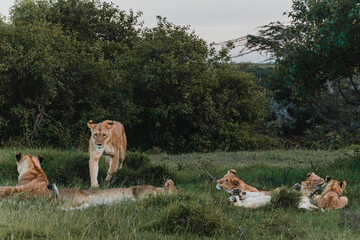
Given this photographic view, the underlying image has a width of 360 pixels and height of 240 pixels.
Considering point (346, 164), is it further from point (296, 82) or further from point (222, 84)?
point (222, 84)

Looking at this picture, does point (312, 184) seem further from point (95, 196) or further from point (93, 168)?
point (93, 168)

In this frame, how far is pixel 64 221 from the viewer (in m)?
5.51

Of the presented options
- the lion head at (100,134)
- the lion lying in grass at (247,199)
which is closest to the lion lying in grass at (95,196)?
the lion lying in grass at (247,199)

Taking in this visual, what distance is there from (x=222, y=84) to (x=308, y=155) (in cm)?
837

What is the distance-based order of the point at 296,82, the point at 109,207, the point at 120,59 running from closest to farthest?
the point at 109,207 < the point at 296,82 < the point at 120,59

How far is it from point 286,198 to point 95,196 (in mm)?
3406

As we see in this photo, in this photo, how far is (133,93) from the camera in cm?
2316

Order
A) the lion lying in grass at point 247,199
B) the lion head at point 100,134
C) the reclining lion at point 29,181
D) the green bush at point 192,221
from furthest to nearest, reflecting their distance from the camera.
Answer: the lion head at point 100,134 → the lion lying in grass at point 247,199 → the reclining lion at point 29,181 → the green bush at point 192,221

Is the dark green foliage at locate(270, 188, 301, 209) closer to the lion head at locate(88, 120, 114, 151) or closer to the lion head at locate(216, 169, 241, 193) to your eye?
the lion head at locate(216, 169, 241, 193)

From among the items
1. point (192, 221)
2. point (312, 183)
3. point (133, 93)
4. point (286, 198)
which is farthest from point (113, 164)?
point (133, 93)

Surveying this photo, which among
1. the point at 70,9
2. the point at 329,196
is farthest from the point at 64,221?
the point at 70,9

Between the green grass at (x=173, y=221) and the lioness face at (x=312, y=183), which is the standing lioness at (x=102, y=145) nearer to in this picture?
→ the green grass at (x=173, y=221)

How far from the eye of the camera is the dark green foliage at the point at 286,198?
7805 mm

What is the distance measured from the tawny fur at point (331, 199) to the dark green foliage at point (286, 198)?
53 centimetres
